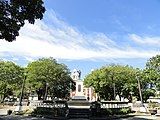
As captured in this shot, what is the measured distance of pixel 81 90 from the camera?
352 feet

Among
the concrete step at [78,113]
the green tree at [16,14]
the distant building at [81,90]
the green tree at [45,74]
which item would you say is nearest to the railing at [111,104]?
the concrete step at [78,113]

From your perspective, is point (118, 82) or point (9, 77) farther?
point (118, 82)

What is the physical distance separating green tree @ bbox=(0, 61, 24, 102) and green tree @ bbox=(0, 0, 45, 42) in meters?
47.3

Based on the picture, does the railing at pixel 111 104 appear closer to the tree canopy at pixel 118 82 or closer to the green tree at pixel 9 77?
the tree canopy at pixel 118 82

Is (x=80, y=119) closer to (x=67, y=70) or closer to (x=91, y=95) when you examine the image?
(x=67, y=70)

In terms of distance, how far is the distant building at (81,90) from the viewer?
10687 cm

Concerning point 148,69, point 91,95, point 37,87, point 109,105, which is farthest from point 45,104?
point 91,95

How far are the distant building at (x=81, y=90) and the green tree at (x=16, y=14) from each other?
272 feet

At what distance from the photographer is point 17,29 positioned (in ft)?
70.4

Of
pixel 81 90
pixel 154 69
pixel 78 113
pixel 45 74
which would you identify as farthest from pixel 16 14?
pixel 81 90

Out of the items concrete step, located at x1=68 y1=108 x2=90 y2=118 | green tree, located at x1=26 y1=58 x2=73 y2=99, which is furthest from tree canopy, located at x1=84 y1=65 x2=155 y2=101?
concrete step, located at x1=68 y1=108 x2=90 y2=118

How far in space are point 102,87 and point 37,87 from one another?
17.7 meters

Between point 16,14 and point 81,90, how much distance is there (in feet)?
287

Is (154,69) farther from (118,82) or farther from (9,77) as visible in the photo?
(9,77)
